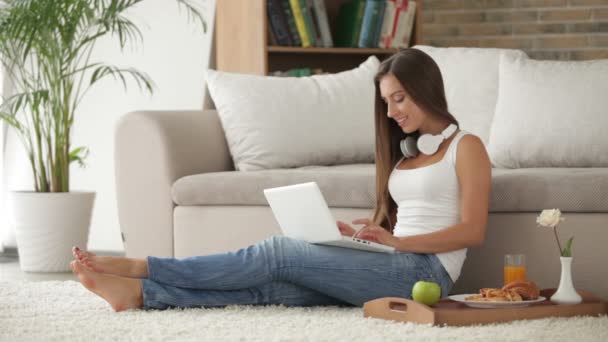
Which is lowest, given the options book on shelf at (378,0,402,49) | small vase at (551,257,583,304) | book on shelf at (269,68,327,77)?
small vase at (551,257,583,304)

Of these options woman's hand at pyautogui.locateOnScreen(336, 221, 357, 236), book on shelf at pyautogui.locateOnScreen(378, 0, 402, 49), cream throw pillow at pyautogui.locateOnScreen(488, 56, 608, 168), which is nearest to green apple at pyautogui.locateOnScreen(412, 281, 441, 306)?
woman's hand at pyautogui.locateOnScreen(336, 221, 357, 236)

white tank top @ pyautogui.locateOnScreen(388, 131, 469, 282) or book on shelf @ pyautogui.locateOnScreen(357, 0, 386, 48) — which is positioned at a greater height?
book on shelf @ pyautogui.locateOnScreen(357, 0, 386, 48)

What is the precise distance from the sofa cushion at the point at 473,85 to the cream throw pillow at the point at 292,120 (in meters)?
0.31

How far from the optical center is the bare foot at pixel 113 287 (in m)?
2.68

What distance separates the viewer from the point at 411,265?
2676 mm

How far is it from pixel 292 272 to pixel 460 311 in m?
0.48

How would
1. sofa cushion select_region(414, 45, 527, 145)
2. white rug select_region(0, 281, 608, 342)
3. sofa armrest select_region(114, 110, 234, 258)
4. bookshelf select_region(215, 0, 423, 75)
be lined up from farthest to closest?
bookshelf select_region(215, 0, 423, 75)
sofa cushion select_region(414, 45, 527, 145)
sofa armrest select_region(114, 110, 234, 258)
white rug select_region(0, 281, 608, 342)

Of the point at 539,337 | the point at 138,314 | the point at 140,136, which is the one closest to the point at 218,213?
the point at 140,136

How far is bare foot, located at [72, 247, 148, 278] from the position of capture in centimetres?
269

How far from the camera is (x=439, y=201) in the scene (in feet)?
8.93

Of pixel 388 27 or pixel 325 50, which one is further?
pixel 388 27

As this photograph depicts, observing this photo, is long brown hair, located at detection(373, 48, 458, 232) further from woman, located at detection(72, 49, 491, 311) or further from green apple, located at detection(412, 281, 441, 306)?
green apple, located at detection(412, 281, 441, 306)

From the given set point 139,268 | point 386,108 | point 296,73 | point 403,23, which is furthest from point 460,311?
point 403,23

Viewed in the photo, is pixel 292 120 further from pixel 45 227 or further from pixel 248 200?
pixel 45 227
